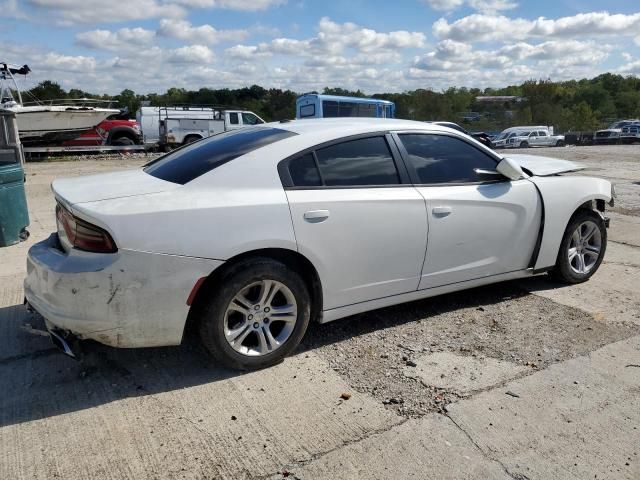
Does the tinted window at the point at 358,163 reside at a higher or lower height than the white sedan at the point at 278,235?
higher

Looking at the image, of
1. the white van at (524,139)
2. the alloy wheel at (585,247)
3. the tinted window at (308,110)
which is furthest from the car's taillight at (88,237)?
the white van at (524,139)

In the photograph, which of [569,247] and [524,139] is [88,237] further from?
[524,139]

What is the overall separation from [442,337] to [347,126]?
167cm

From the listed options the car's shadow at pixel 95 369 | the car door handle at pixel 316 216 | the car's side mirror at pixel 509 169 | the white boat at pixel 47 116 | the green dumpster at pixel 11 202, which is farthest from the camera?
the white boat at pixel 47 116

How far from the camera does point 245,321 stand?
322 centimetres

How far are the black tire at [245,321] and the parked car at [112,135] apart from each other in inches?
782

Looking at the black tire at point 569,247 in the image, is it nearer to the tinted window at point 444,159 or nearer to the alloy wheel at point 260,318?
the tinted window at point 444,159

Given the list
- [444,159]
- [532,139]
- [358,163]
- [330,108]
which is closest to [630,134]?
[532,139]

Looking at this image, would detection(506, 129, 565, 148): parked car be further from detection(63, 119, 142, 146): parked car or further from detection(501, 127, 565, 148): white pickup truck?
detection(63, 119, 142, 146): parked car

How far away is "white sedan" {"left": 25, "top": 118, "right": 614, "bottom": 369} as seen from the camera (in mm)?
2887

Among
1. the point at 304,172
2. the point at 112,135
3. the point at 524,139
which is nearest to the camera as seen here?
the point at 304,172

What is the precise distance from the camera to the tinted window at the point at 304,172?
3375 mm

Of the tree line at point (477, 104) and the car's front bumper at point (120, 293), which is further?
the tree line at point (477, 104)

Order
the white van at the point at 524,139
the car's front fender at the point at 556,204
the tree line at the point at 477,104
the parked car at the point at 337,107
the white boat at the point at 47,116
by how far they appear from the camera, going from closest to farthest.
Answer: the car's front fender at the point at 556,204, the white boat at the point at 47,116, the parked car at the point at 337,107, the white van at the point at 524,139, the tree line at the point at 477,104
